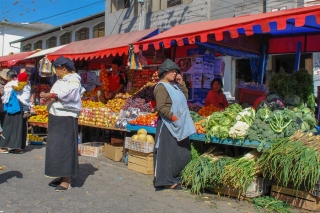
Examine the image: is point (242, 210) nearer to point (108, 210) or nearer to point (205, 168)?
point (205, 168)

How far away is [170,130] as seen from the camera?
16.3ft

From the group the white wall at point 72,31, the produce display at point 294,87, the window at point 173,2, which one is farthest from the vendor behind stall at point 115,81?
the white wall at point 72,31

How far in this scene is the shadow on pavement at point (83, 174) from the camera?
18.1 feet

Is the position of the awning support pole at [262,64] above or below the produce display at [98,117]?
above

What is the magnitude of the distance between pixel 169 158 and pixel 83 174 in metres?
1.90

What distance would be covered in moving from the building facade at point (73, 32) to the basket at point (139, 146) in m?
16.9

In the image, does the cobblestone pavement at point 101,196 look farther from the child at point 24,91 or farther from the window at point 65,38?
the window at point 65,38

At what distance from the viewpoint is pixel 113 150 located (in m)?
7.39

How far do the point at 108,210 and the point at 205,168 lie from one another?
148 centimetres

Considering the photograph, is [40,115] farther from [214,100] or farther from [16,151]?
[214,100]

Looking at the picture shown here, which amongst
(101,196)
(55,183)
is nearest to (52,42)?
(55,183)

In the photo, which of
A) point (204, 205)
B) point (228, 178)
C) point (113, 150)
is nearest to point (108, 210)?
point (204, 205)

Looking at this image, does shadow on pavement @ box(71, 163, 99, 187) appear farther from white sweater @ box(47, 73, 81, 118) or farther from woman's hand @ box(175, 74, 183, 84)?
→ woman's hand @ box(175, 74, 183, 84)

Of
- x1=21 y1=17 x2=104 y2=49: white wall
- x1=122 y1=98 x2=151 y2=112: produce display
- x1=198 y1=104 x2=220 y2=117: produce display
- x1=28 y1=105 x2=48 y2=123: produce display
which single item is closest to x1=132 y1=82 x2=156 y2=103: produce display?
x1=122 y1=98 x2=151 y2=112: produce display
